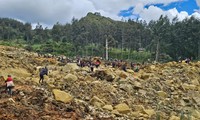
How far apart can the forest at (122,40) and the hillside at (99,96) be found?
41526 millimetres

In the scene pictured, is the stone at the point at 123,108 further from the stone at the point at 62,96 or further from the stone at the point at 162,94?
the stone at the point at 162,94

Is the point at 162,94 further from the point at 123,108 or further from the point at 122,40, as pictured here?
the point at 122,40

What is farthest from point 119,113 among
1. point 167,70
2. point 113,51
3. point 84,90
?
point 113,51

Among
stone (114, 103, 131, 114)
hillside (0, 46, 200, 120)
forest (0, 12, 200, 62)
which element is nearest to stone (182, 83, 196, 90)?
hillside (0, 46, 200, 120)

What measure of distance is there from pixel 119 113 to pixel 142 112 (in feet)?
6.68

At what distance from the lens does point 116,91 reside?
994 inches

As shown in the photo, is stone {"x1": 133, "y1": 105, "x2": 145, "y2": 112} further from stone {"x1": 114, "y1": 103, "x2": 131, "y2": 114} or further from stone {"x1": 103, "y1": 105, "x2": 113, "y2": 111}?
stone {"x1": 103, "y1": 105, "x2": 113, "y2": 111}

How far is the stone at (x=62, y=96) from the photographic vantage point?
2039 cm

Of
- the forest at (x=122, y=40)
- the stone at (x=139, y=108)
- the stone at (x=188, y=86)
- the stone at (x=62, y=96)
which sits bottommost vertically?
the stone at (x=139, y=108)

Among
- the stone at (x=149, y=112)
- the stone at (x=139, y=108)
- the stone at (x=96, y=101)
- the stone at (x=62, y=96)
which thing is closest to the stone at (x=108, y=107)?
the stone at (x=96, y=101)

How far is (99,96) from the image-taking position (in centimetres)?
2328

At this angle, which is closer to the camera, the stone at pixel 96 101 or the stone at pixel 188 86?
the stone at pixel 96 101

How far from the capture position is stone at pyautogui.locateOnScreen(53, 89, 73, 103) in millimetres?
20391

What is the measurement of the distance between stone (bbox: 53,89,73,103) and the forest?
52.3 meters
